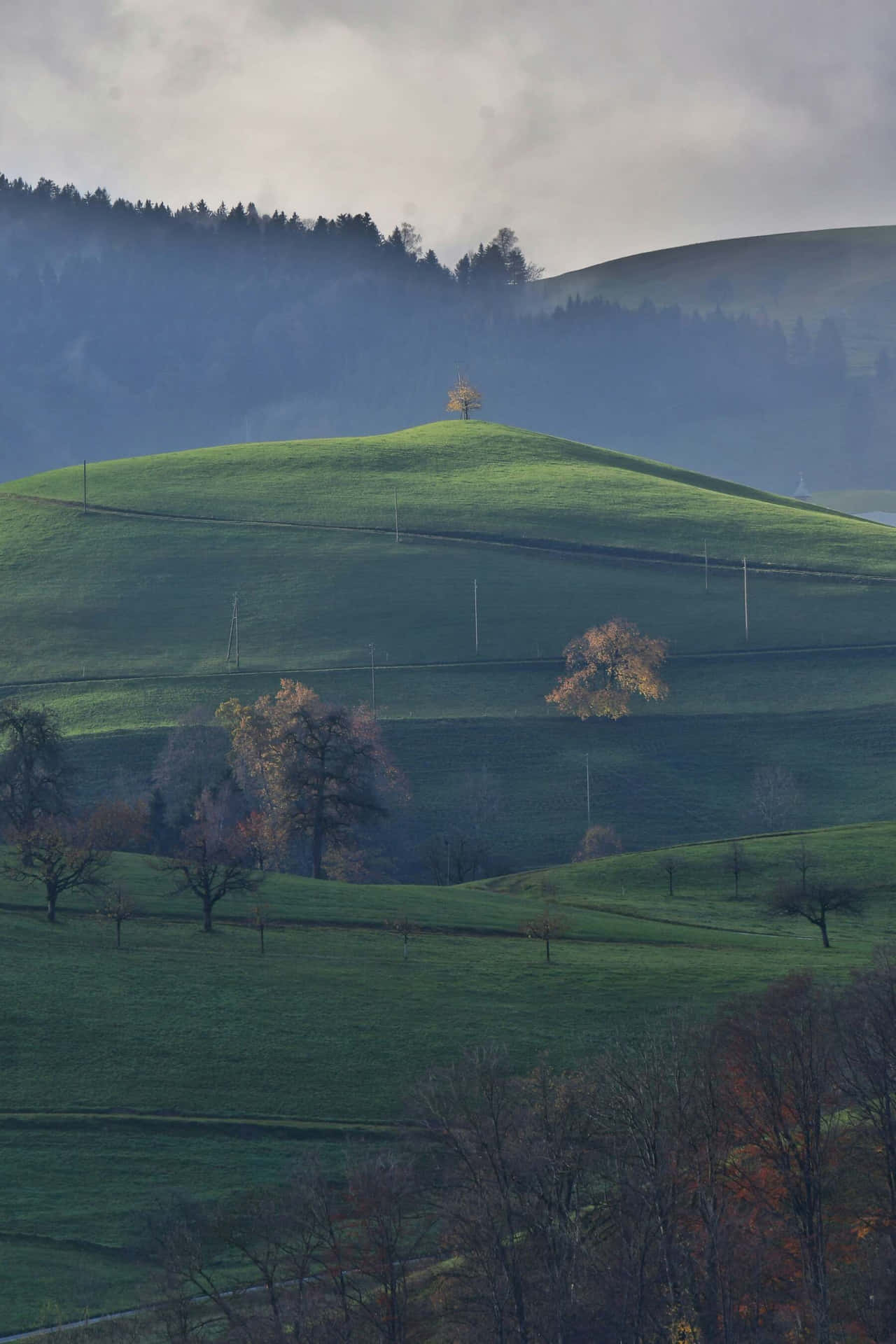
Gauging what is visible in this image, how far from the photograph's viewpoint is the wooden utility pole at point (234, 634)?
140 meters

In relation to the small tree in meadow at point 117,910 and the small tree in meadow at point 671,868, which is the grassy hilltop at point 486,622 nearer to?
the small tree in meadow at point 671,868

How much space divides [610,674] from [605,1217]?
92.7 m

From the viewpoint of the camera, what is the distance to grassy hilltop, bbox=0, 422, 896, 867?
120m

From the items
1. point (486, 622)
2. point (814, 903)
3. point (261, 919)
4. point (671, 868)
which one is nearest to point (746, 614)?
point (486, 622)

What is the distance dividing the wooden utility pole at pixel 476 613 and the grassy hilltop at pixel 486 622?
0.75m

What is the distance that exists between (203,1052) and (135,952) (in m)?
10.6

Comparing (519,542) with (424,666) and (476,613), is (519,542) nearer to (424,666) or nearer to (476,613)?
(476,613)

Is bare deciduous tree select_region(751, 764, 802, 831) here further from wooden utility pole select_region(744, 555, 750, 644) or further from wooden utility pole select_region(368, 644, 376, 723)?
wooden utility pole select_region(368, 644, 376, 723)

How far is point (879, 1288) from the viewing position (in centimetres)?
3941

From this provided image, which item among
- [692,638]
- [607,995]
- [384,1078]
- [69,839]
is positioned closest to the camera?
[384,1078]

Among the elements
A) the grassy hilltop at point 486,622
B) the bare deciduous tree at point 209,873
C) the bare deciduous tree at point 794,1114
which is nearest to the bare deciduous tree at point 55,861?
the bare deciduous tree at point 209,873

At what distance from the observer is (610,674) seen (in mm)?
133125

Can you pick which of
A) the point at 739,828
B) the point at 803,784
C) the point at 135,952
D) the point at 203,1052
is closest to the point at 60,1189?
the point at 203,1052

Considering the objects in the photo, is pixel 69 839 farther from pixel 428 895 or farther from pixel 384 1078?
pixel 384 1078
